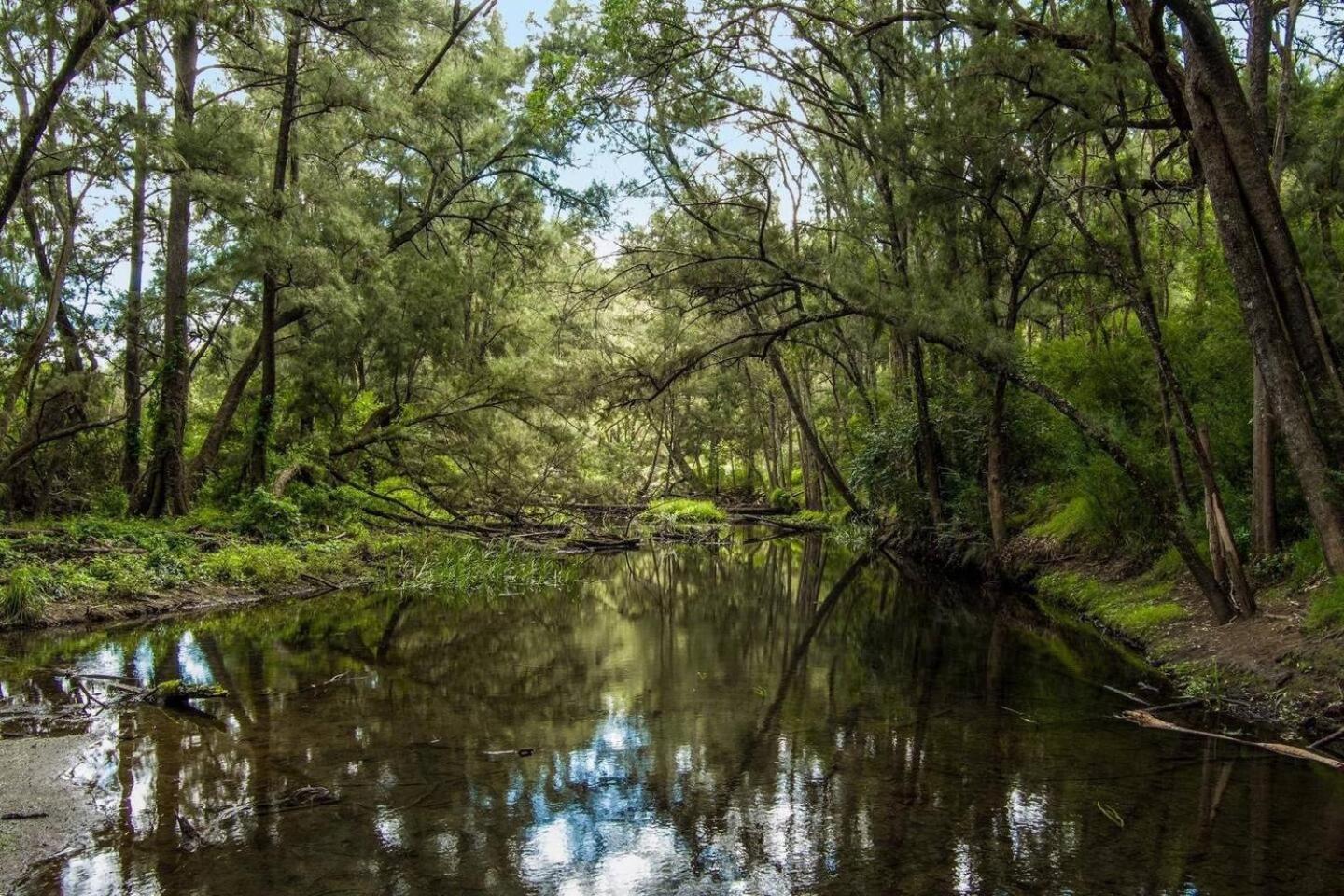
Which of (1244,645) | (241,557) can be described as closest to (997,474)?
(1244,645)

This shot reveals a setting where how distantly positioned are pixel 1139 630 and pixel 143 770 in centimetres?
893

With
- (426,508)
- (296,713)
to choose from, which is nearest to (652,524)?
(426,508)

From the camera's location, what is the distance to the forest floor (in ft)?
19.9

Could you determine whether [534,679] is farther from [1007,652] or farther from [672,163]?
[672,163]

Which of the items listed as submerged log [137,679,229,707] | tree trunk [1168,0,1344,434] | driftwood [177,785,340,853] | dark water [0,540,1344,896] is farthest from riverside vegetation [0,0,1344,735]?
driftwood [177,785,340,853]

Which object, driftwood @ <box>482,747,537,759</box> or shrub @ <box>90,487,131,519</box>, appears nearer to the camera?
driftwood @ <box>482,747,537,759</box>

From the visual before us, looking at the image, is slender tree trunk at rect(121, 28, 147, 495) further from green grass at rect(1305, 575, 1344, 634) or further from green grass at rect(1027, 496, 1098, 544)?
green grass at rect(1305, 575, 1344, 634)

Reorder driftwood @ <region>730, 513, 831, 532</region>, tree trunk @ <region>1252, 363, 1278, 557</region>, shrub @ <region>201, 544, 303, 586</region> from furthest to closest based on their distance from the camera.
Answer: driftwood @ <region>730, 513, 831, 532</region>, shrub @ <region>201, 544, 303, 586</region>, tree trunk @ <region>1252, 363, 1278, 557</region>

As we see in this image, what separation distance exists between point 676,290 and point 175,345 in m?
9.21

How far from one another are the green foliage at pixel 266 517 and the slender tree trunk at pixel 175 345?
4.58ft

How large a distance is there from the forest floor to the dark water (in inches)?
21.3

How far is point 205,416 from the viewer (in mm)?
20250

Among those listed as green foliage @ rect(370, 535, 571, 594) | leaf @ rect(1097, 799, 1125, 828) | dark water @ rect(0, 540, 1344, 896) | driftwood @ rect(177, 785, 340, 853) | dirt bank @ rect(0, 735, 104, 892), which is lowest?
leaf @ rect(1097, 799, 1125, 828)

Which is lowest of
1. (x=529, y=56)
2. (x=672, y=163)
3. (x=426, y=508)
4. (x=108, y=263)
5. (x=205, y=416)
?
(x=426, y=508)
